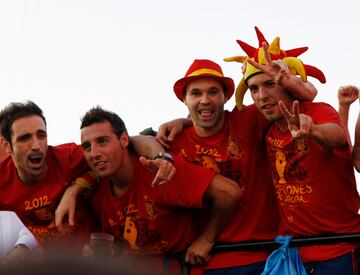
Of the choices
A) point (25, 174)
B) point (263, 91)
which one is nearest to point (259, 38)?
point (263, 91)

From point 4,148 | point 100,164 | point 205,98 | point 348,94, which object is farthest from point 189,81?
point 4,148

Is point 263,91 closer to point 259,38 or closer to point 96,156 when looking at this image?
point 259,38

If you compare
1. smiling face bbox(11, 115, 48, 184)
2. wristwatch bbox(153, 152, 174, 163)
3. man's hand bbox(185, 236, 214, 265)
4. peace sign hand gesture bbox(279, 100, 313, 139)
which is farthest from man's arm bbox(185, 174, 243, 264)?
smiling face bbox(11, 115, 48, 184)

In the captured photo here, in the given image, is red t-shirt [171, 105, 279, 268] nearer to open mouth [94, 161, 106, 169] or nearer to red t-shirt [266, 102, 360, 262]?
red t-shirt [266, 102, 360, 262]

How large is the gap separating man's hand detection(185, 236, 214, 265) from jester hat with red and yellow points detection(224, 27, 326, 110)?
0.81 meters

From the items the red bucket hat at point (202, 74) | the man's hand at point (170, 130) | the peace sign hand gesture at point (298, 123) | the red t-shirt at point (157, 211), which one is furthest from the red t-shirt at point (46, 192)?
the peace sign hand gesture at point (298, 123)

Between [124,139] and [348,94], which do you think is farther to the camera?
[124,139]

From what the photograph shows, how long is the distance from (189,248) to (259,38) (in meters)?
1.26

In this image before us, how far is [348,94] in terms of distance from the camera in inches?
121

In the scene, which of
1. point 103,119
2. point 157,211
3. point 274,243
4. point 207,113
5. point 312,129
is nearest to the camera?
point 312,129

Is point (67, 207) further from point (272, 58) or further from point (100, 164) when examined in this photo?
point (272, 58)

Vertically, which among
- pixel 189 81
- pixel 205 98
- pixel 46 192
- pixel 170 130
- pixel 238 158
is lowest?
pixel 46 192

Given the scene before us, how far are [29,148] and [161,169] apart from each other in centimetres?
93

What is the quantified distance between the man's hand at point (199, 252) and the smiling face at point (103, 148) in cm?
59
